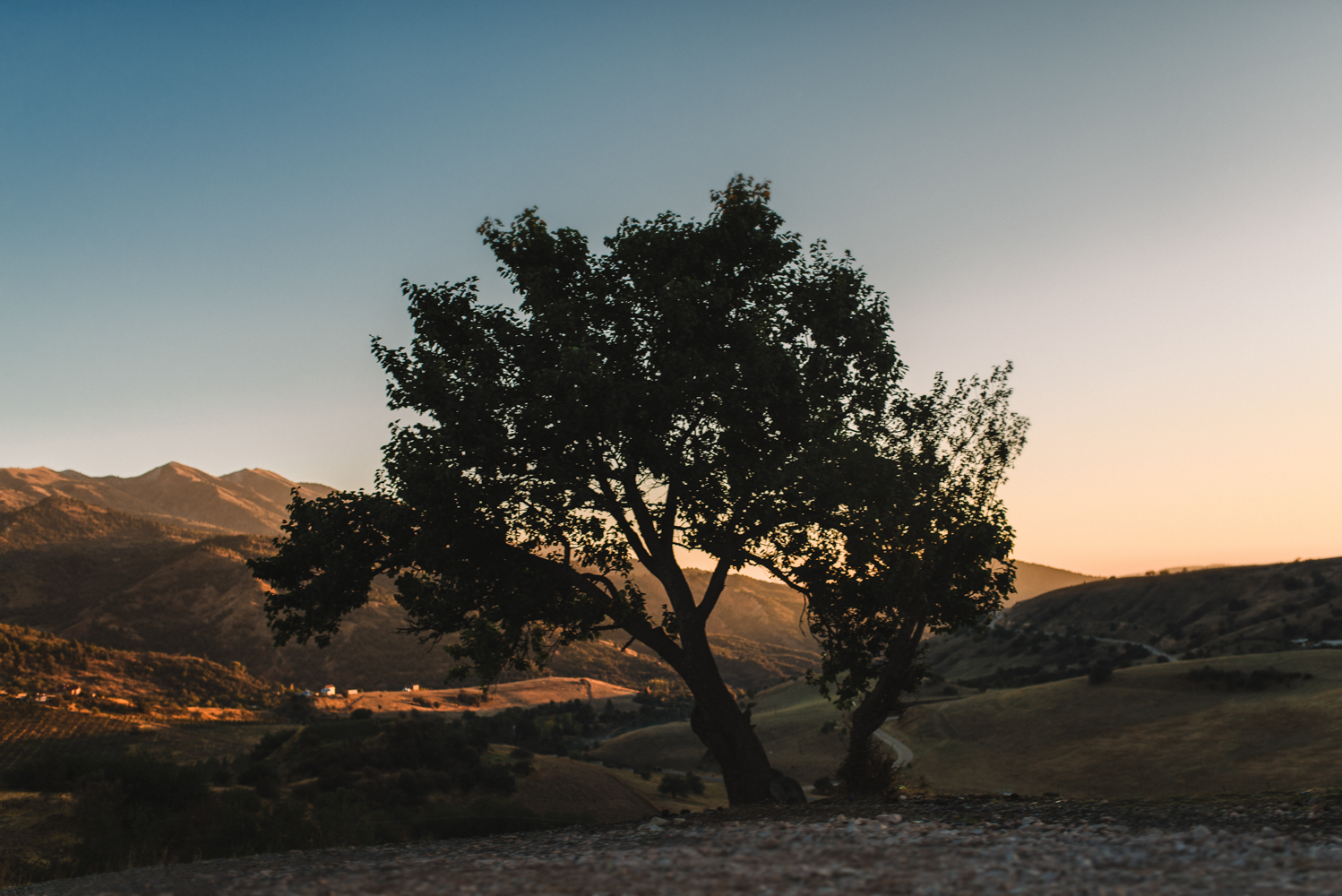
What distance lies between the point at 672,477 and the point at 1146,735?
4082cm

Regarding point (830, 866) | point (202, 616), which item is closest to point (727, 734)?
point (830, 866)

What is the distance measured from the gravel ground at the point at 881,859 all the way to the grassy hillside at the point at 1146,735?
2122cm

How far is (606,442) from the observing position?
55.6 ft

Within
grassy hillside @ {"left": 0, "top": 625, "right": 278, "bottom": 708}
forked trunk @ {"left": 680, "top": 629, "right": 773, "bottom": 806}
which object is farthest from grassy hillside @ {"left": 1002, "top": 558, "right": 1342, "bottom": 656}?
grassy hillside @ {"left": 0, "top": 625, "right": 278, "bottom": 708}

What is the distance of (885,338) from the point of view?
1858cm

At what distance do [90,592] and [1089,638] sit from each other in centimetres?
15324

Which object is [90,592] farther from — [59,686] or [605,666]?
[605,666]

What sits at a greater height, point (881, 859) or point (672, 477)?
point (672, 477)

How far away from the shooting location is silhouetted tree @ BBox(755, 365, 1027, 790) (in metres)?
17.2

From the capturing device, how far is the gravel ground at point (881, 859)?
19.7 ft

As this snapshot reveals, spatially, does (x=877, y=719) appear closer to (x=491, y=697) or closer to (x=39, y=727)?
(x=39, y=727)

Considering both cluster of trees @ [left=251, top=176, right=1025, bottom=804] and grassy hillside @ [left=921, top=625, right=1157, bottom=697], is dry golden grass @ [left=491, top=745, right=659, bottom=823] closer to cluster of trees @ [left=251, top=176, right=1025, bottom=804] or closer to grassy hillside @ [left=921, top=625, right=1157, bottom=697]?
cluster of trees @ [left=251, top=176, right=1025, bottom=804]

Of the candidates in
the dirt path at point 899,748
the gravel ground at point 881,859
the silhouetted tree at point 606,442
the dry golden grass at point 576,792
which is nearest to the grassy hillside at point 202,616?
the dirt path at point 899,748

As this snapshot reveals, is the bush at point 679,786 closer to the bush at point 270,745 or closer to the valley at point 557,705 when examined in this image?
the valley at point 557,705
